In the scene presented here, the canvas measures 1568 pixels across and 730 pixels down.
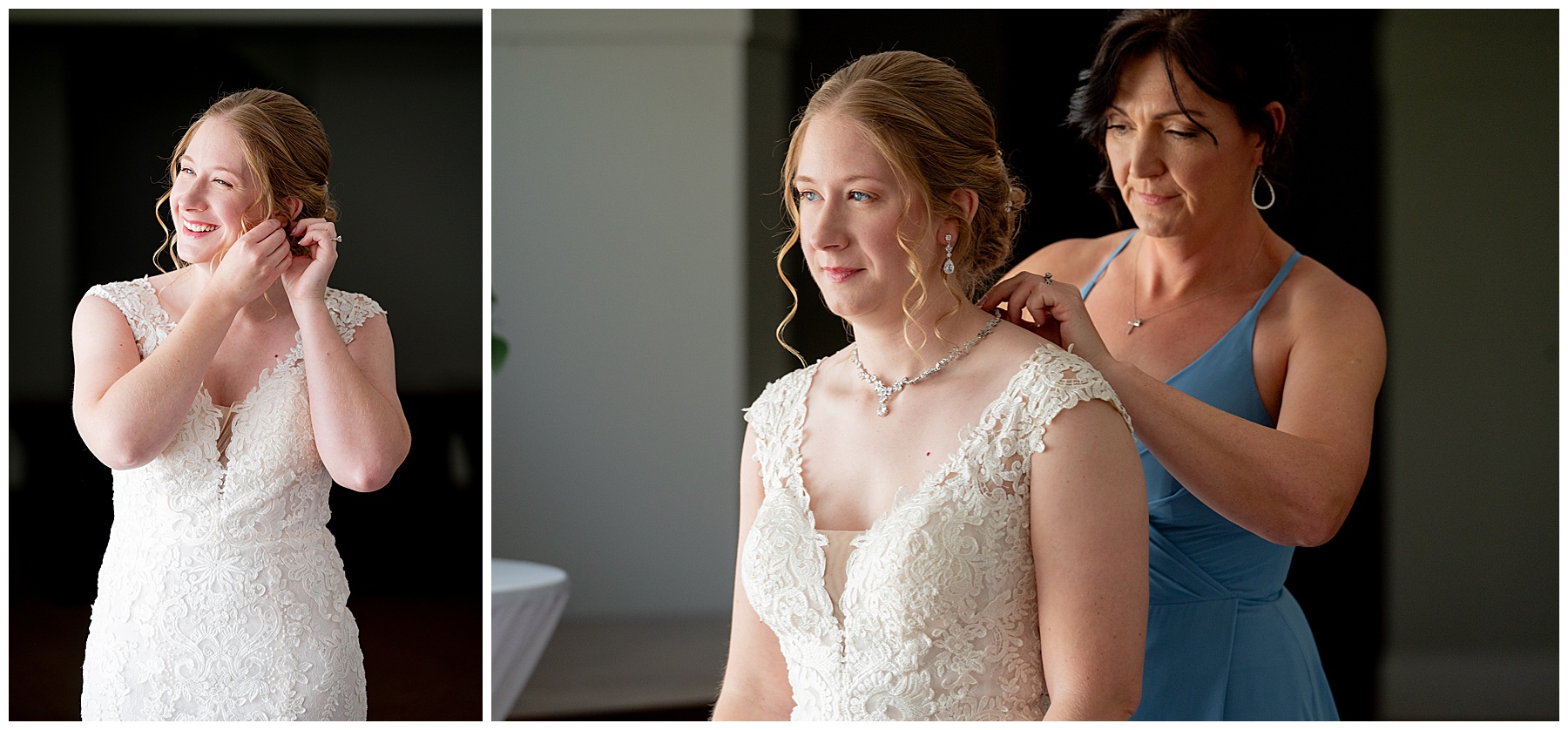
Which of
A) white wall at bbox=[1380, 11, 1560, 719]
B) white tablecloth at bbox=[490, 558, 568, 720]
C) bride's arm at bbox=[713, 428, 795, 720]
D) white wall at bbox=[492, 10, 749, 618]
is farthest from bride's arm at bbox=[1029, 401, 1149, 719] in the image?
white wall at bbox=[492, 10, 749, 618]

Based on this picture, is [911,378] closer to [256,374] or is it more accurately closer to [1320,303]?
[1320,303]

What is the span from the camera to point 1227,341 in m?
2.17

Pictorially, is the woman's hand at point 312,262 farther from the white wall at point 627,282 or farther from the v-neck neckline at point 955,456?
the white wall at point 627,282

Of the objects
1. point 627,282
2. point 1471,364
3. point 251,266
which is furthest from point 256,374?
point 1471,364

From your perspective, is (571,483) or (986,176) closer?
(986,176)

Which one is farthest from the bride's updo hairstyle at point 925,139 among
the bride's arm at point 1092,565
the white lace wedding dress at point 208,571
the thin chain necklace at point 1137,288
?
the white lace wedding dress at point 208,571

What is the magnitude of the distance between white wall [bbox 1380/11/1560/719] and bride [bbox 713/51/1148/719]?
322 centimetres

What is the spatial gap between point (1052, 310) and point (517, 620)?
2.53 metres

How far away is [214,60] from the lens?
235 centimetres

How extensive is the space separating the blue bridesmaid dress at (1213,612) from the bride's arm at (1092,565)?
67 centimetres

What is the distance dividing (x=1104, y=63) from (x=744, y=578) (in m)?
1.20

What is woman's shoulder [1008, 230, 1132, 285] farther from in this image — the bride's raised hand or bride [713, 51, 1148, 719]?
the bride's raised hand

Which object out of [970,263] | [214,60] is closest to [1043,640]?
[970,263]

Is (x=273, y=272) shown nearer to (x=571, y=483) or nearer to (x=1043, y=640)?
(x=1043, y=640)
